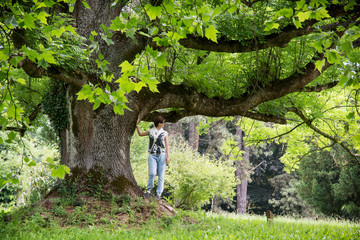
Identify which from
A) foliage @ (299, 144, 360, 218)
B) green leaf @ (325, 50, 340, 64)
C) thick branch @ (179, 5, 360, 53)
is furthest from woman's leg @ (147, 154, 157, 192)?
foliage @ (299, 144, 360, 218)

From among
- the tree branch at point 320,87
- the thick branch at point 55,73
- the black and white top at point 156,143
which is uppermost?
the tree branch at point 320,87

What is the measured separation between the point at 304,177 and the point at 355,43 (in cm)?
1629

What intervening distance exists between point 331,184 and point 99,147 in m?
16.4

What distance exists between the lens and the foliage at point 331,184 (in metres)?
17.3

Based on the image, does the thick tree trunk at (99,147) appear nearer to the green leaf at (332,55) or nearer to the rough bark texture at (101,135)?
the rough bark texture at (101,135)

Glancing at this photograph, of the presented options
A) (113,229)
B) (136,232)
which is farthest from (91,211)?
(136,232)

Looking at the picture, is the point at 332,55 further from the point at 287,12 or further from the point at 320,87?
the point at 320,87

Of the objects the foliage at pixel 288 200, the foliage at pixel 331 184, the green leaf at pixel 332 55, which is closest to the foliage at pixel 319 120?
the green leaf at pixel 332 55

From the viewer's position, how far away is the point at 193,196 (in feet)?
45.4

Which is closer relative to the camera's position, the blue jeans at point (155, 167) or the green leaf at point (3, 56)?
the green leaf at point (3, 56)

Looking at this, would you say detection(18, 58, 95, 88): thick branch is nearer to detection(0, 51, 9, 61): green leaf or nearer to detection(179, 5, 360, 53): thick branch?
detection(179, 5, 360, 53): thick branch

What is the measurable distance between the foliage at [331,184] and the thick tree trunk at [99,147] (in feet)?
42.6

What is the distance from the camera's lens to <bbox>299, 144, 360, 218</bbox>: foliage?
1731cm

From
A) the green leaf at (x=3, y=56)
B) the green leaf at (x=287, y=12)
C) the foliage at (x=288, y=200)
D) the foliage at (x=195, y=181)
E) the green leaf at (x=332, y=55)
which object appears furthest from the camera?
the foliage at (x=288, y=200)
